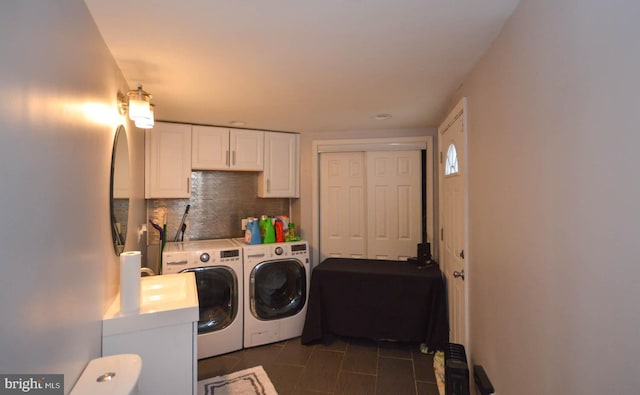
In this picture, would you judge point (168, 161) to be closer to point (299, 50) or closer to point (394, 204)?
point (299, 50)

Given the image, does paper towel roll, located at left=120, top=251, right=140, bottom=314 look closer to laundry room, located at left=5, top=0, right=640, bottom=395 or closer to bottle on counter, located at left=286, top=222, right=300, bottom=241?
laundry room, located at left=5, top=0, right=640, bottom=395

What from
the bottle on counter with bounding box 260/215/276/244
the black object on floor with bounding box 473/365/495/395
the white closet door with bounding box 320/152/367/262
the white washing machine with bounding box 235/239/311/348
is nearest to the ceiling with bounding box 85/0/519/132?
the white closet door with bounding box 320/152/367/262

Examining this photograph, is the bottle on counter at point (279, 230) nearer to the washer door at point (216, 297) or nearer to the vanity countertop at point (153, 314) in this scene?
the washer door at point (216, 297)

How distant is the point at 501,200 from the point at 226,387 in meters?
2.29

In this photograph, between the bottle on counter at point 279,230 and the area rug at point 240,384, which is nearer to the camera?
the area rug at point 240,384

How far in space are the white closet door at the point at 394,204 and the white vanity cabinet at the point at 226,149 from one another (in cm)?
127

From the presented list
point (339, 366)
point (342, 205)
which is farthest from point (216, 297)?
point (342, 205)

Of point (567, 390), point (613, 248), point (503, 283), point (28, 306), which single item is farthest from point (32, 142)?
point (503, 283)

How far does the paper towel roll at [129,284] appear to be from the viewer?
1.49 meters

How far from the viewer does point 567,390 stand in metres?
0.93

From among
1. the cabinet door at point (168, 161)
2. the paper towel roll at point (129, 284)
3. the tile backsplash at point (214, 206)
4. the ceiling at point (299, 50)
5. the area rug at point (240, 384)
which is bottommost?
the area rug at point (240, 384)

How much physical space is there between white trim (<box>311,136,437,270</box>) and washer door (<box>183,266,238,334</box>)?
104cm

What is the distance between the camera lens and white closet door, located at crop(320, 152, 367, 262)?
3578 mm

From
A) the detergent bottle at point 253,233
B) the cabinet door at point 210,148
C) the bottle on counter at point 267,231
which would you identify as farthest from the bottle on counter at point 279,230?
the cabinet door at point 210,148
